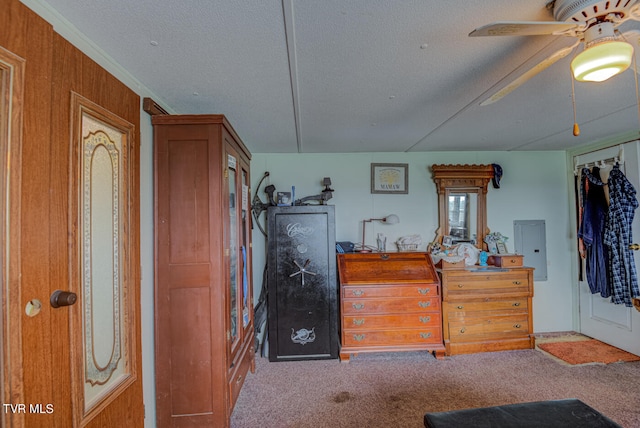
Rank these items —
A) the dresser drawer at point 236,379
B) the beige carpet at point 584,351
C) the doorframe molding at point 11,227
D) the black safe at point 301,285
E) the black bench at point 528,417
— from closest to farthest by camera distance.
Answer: the doorframe molding at point 11,227, the black bench at point 528,417, the dresser drawer at point 236,379, the beige carpet at point 584,351, the black safe at point 301,285

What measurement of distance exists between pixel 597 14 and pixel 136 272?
89.7 inches

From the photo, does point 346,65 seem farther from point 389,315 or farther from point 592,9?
point 389,315

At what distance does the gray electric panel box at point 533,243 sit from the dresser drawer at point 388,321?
1636 mm

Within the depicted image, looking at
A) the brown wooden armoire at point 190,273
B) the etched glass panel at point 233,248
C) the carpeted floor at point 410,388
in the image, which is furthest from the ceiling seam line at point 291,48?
the carpeted floor at point 410,388

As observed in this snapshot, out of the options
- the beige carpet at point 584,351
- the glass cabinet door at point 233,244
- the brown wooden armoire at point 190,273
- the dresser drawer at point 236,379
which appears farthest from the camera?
the beige carpet at point 584,351

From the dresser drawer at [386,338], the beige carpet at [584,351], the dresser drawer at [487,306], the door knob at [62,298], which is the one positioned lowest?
the beige carpet at [584,351]

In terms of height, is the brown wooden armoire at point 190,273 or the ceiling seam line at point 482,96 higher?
the ceiling seam line at point 482,96

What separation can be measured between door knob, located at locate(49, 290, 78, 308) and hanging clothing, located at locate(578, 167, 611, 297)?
4451 millimetres

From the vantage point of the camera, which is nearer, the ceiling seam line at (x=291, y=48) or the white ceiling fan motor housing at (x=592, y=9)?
the white ceiling fan motor housing at (x=592, y=9)

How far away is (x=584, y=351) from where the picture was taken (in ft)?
10.6

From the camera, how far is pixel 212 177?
1938 millimetres

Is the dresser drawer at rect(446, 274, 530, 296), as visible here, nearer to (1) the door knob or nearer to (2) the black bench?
(2) the black bench

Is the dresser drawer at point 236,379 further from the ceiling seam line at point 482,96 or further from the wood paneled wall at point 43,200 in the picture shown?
the ceiling seam line at point 482,96

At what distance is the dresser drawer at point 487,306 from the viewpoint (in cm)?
321
